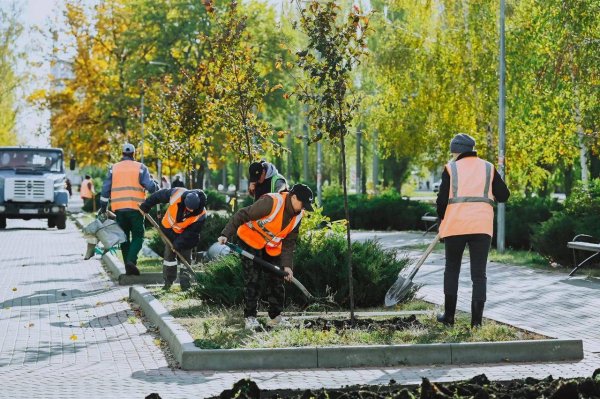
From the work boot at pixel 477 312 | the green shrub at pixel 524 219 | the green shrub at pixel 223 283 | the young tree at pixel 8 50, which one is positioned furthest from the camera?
the young tree at pixel 8 50

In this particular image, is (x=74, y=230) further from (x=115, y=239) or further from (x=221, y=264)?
(x=221, y=264)

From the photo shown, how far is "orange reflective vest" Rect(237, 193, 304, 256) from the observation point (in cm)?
1078

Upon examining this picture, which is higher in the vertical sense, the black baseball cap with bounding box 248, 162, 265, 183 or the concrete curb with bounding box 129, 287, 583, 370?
the black baseball cap with bounding box 248, 162, 265, 183

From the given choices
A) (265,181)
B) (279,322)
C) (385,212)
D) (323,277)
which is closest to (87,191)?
(385,212)

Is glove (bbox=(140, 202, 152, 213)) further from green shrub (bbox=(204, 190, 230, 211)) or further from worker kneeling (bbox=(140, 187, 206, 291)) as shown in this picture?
green shrub (bbox=(204, 190, 230, 211))

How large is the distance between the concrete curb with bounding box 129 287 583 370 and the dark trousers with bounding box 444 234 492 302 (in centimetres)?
131

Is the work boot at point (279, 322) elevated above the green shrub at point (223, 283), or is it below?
below

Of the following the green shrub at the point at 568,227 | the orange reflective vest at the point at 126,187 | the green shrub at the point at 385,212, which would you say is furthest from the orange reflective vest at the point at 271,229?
the green shrub at the point at 385,212

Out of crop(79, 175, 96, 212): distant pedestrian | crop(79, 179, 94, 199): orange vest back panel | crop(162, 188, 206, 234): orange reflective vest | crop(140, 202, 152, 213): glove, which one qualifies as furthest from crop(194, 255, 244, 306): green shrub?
crop(79, 179, 94, 199): orange vest back panel

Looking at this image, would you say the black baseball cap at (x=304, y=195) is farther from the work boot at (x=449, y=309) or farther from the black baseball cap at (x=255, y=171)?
the black baseball cap at (x=255, y=171)

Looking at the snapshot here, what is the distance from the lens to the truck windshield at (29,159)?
3609 centimetres

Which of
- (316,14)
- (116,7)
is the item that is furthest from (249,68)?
(116,7)

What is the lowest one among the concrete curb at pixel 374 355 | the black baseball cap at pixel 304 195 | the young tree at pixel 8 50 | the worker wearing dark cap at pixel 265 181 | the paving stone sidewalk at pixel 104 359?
the paving stone sidewalk at pixel 104 359

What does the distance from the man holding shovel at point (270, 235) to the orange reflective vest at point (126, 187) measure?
244 inches
